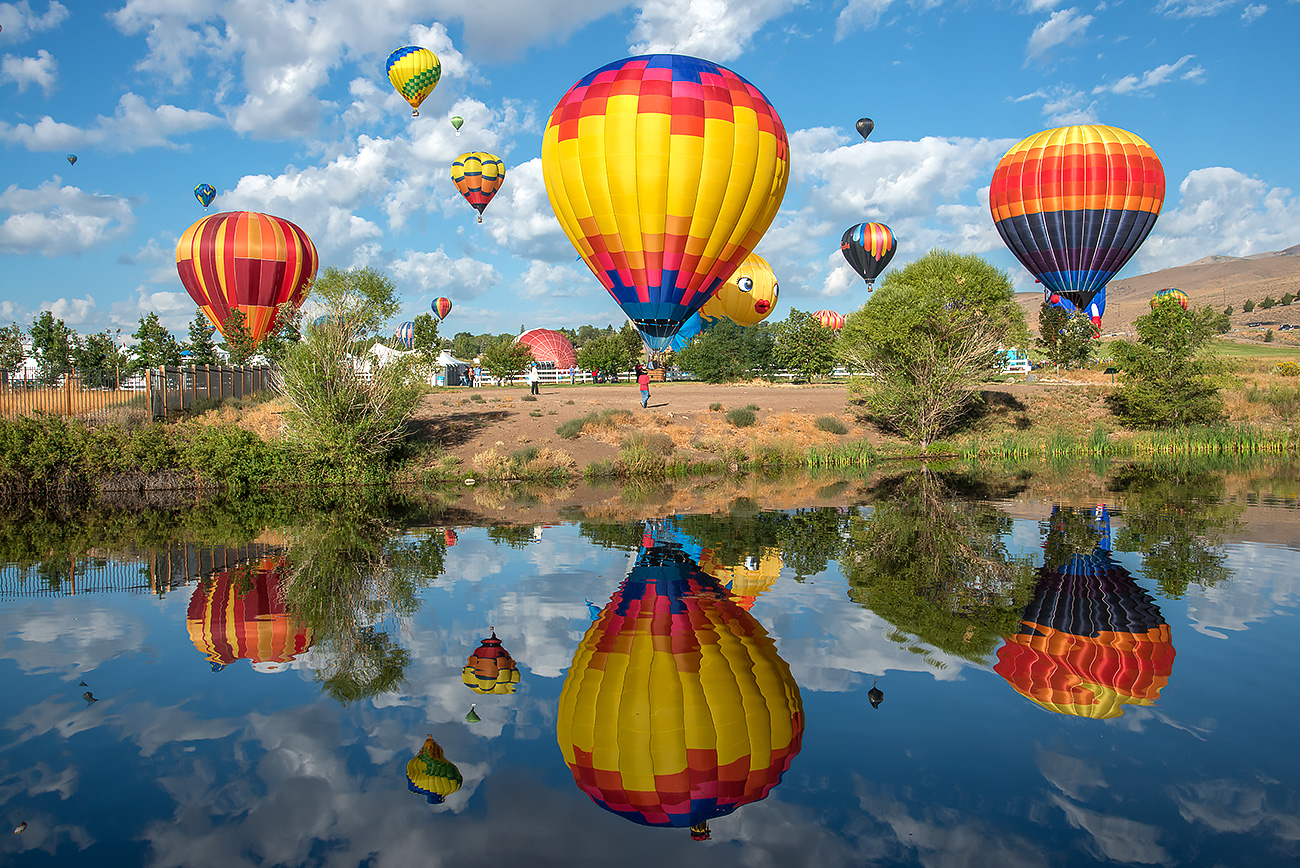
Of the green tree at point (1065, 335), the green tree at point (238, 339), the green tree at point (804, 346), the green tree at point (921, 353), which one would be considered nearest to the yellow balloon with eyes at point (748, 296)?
the green tree at point (804, 346)

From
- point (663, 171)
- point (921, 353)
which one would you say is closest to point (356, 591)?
point (663, 171)

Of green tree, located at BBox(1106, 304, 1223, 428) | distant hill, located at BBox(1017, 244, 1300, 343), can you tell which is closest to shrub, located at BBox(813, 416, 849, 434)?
green tree, located at BBox(1106, 304, 1223, 428)

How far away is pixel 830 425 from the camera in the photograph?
35.2 metres

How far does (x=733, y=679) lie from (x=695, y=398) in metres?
33.4

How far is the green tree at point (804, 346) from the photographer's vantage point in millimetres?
59938

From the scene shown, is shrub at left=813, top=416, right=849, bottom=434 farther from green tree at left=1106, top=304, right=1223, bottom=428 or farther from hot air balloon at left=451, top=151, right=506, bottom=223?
hot air balloon at left=451, top=151, right=506, bottom=223

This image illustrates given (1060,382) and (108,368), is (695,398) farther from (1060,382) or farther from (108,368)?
(108,368)

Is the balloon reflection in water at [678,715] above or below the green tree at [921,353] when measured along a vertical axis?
below

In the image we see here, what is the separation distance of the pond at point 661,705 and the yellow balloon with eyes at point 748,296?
51.2 metres

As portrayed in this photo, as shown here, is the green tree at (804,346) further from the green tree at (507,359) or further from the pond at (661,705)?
the pond at (661,705)

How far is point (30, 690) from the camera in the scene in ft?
28.1

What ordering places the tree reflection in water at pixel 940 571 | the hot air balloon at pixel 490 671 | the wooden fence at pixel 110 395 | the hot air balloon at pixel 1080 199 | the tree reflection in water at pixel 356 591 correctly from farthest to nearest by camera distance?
1. the hot air balloon at pixel 1080 199
2. the wooden fence at pixel 110 395
3. the tree reflection in water at pixel 940 571
4. the tree reflection in water at pixel 356 591
5. the hot air balloon at pixel 490 671

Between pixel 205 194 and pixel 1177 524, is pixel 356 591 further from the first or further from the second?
pixel 205 194

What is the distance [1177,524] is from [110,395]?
1201 inches
